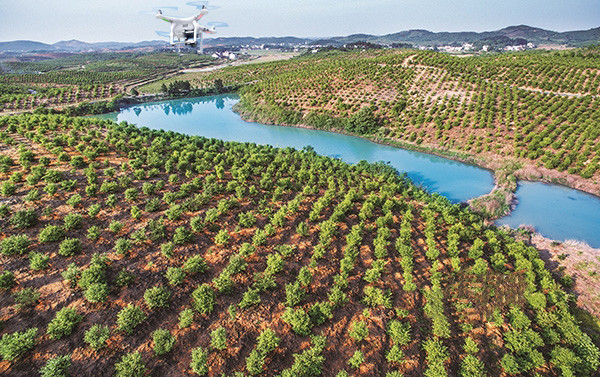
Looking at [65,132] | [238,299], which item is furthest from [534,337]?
[65,132]

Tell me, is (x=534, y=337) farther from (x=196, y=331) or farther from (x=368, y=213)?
(x=196, y=331)

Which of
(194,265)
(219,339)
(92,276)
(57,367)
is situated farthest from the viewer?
(194,265)

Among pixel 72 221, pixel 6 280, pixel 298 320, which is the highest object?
pixel 72 221

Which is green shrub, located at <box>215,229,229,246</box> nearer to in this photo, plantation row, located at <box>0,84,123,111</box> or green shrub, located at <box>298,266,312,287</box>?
green shrub, located at <box>298,266,312,287</box>

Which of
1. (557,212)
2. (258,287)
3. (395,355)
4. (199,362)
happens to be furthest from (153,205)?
(557,212)

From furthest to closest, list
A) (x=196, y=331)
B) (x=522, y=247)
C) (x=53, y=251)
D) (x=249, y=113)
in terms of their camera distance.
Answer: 1. (x=249, y=113)
2. (x=522, y=247)
3. (x=53, y=251)
4. (x=196, y=331)

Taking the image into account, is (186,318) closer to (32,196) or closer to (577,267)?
(32,196)

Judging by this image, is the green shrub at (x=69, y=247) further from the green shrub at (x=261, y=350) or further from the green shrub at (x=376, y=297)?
the green shrub at (x=376, y=297)

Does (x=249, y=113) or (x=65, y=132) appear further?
(x=249, y=113)
